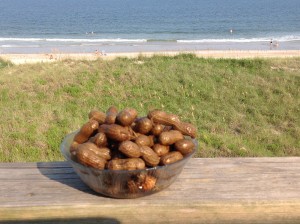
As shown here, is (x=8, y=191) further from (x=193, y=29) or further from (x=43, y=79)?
(x=193, y=29)

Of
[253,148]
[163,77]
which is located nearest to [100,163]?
[253,148]

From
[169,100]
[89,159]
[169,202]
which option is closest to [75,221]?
[89,159]

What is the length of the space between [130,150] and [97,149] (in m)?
0.14

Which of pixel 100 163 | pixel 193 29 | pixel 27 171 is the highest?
pixel 100 163

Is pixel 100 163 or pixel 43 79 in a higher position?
pixel 100 163

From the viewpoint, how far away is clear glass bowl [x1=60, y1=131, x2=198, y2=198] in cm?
152

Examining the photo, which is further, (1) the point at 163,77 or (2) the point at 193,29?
(2) the point at 193,29

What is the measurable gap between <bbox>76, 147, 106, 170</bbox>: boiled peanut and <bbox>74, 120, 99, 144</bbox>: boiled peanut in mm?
173

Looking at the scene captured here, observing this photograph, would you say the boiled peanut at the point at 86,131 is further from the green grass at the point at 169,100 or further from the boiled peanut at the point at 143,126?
the green grass at the point at 169,100

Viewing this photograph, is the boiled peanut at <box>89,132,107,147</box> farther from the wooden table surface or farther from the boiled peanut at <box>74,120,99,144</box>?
the wooden table surface

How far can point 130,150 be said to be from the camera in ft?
5.01

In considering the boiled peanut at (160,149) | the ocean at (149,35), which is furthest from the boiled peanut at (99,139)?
the ocean at (149,35)

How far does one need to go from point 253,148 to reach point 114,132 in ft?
11.9

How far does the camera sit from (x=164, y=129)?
5.71ft
